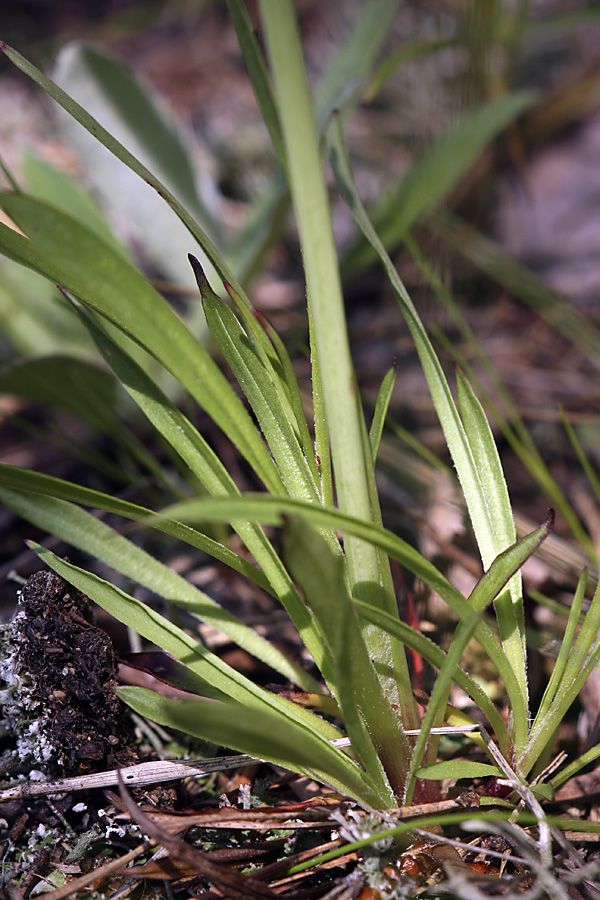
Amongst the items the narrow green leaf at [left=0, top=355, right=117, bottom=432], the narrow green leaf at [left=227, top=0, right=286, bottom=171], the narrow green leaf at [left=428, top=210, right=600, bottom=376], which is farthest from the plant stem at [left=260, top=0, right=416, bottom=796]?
the narrow green leaf at [left=428, top=210, right=600, bottom=376]

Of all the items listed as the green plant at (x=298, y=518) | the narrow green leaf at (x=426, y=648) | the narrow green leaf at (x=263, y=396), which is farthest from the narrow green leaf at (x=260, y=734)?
the narrow green leaf at (x=263, y=396)

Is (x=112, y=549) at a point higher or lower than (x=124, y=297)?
lower

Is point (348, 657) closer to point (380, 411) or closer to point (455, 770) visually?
point (455, 770)

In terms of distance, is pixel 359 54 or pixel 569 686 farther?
pixel 359 54

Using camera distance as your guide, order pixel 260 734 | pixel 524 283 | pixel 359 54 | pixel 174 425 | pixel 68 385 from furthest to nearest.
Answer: pixel 524 283, pixel 359 54, pixel 68 385, pixel 174 425, pixel 260 734

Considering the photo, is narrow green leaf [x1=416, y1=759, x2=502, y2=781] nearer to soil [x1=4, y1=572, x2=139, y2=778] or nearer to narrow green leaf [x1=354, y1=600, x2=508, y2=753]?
narrow green leaf [x1=354, y1=600, x2=508, y2=753]

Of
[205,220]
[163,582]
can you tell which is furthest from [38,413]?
[163,582]

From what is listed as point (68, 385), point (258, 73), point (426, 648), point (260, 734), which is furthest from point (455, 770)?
point (68, 385)

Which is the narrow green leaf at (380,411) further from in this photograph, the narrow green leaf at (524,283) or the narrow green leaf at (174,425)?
the narrow green leaf at (524,283)
